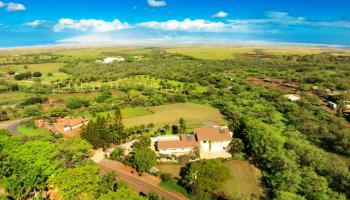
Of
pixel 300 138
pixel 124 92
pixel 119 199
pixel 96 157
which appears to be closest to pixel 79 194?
pixel 119 199

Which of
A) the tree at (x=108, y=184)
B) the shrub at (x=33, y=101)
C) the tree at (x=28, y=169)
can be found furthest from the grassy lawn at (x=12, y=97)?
the tree at (x=108, y=184)

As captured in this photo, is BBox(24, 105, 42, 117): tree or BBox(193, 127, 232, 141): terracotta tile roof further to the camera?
BBox(24, 105, 42, 117): tree

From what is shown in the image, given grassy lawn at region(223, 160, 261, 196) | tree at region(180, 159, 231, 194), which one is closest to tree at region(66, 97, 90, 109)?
grassy lawn at region(223, 160, 261, 196)

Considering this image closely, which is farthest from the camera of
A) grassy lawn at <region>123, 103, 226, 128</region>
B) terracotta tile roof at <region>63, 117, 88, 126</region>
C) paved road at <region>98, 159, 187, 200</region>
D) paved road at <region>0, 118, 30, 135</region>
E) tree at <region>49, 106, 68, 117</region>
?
tree at <region>49, 106, 68, 117</region>

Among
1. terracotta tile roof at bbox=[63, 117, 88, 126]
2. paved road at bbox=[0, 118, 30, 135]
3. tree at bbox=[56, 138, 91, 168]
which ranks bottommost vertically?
paved road at bbox=[0, 118, 30, 135]

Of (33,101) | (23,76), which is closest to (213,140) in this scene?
(33,101)

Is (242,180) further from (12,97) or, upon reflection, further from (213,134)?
(12,97)

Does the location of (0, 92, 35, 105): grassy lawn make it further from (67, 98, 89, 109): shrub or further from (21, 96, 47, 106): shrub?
(67, 98, 89, 109): shrub

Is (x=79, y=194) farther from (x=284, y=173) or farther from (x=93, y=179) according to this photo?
(x=284, y=173)
